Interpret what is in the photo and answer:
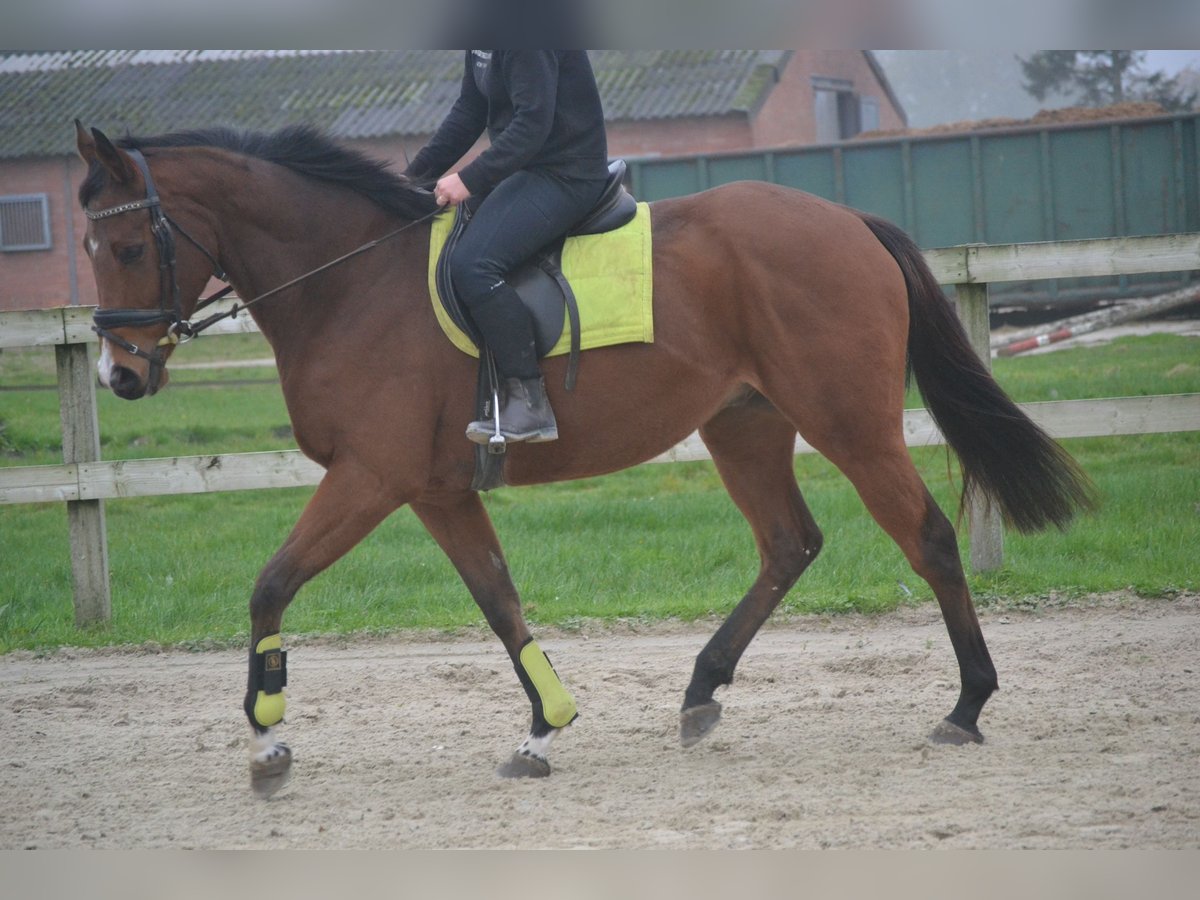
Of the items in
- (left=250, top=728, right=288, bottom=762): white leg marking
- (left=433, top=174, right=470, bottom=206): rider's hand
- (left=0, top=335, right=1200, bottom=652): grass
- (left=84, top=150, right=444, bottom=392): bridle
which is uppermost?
(left=433, top=174, right=470, bottom=206): rider's hand

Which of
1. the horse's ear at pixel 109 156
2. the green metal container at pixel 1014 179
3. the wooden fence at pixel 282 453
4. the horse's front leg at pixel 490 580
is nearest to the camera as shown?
the horse's ear at pixel 109 156

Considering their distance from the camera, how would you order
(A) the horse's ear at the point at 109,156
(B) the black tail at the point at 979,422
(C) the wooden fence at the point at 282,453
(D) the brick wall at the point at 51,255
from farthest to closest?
(D) the brick wall at the point at 51,255, (C) the wooden fence at the point at 282,453, (B) the black tail at the point at 979,422, (A) the horse's ear at the point at 109,156

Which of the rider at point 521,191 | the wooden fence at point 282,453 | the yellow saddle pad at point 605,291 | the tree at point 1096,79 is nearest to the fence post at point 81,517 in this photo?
the wooden fence at point 282,453

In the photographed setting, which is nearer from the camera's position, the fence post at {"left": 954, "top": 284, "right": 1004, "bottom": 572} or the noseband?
the noseband

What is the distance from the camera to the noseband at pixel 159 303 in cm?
397

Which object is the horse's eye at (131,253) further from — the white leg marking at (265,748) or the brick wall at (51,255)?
the brick wall at (51,255)

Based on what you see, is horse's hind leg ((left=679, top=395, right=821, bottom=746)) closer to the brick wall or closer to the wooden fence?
the wooden fence

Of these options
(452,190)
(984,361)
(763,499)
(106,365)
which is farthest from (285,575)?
(984,361)

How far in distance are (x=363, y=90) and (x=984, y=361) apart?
857 inches

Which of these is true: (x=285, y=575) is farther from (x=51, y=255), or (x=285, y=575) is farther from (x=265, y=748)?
(x=51, y=255)

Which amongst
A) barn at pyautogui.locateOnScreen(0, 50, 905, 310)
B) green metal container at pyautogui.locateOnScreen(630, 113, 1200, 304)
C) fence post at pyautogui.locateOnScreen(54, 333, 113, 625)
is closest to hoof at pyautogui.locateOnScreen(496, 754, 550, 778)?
fence post at pyautogui.locateOnScreen(54, 333, 113, 625)

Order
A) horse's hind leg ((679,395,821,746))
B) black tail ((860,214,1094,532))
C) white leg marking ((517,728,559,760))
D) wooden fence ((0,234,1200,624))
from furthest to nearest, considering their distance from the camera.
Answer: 1. wooden fence ((0,234,1200,624))
2. horse's hind leg ((679,395,821,746))
3. black tail ((860,214,1094,532))
4. white leg marking ((517,728,559,760))

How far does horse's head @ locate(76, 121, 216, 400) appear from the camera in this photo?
3.96 meters

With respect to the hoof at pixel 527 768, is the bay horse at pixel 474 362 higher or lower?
higher
